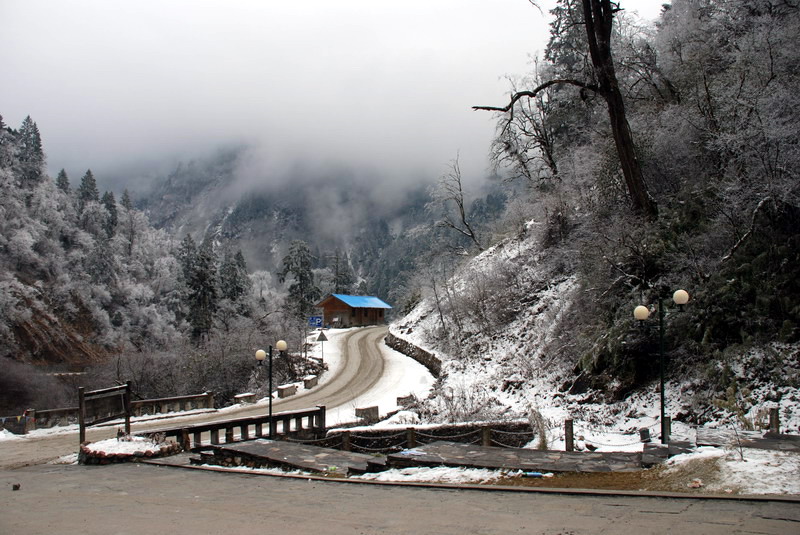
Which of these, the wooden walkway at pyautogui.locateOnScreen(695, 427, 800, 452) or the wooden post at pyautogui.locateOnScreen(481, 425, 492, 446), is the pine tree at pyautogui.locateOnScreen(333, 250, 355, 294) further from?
the wooden walkway at pyautogui.locateOnScreen(695, 427, 800, 452)

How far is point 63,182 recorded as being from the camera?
7862 cm

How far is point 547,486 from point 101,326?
66.5 metres

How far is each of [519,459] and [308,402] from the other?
835 inches

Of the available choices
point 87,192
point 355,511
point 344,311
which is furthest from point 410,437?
point 87,192

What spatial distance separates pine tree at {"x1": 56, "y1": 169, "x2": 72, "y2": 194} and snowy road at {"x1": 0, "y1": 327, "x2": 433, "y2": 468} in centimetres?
5047

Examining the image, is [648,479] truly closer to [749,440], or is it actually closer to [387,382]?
[749,440]

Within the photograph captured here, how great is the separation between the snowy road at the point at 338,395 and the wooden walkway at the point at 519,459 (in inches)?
359

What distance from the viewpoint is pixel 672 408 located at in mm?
13633

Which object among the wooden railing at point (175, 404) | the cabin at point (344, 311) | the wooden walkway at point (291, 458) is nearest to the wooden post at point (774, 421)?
the wooden walkway at point (291, 458)

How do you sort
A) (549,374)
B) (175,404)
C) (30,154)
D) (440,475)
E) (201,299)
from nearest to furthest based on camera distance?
(440,475) → (549,374) → (175,404) → (201,299) → (30,154)

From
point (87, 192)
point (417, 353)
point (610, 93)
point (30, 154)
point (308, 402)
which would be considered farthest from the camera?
point (87, 192)

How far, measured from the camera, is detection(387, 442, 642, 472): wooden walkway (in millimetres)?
8547

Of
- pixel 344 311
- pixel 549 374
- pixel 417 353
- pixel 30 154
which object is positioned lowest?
pixel 549 374

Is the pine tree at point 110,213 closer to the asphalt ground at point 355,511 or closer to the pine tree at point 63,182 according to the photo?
the pine tree at point 63,182
